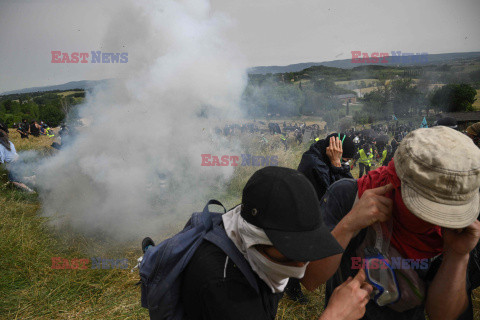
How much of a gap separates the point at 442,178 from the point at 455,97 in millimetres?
29409

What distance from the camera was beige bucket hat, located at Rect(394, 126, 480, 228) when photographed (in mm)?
940

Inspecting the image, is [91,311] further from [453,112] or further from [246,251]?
[453,112]

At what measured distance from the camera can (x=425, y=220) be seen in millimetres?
962

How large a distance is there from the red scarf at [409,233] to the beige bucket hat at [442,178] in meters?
0.19

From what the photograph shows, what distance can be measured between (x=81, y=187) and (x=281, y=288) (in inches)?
234

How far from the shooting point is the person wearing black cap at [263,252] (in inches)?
35.9

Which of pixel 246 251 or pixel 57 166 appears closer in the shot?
pixel 246 251

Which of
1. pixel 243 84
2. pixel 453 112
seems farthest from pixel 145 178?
pixel 453 112

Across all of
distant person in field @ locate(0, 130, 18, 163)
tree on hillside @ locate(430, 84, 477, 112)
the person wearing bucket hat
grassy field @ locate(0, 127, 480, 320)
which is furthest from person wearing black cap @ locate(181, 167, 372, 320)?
tree on hillside @ locate(430, 84, 477, 112)

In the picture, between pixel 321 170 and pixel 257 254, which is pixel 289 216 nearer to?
pixel 257 254

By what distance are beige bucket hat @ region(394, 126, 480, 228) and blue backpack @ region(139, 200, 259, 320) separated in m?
0.74

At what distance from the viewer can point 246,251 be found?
3.42 feet

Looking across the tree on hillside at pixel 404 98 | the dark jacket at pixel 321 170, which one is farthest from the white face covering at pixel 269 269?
the tree on hillside at pixel 404 98

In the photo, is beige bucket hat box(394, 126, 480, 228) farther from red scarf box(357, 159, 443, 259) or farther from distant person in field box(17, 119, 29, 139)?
distant person in field box(17, 119, 29, 139)
